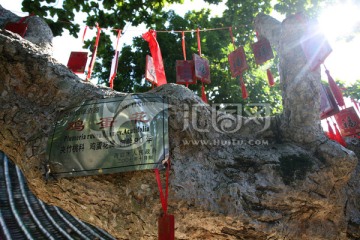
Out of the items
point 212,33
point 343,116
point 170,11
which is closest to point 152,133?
point 343,116

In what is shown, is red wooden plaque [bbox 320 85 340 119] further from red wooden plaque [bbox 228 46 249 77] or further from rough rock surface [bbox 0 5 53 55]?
rough rock surface [bbox 0 5 53 55]

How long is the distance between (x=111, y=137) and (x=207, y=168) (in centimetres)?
103

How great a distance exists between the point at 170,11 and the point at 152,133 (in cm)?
959

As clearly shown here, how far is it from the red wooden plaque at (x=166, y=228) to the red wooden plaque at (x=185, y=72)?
3.77m

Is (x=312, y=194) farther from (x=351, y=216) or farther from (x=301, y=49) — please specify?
(x=301, y=49)

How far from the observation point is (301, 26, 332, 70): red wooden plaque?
306cm

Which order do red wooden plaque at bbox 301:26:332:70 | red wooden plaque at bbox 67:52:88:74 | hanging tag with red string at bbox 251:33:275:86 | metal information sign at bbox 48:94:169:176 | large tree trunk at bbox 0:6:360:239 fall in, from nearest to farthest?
large tree trunk at bbox 0:6:360:239 → metal information sign at bbox 48:94:169:176 → red wooden plaque at bbox 301:26:332:70 → hanging tag with red string at bbox 251:33:275:86 → red wooden plaque at bbox 67:52:88:74

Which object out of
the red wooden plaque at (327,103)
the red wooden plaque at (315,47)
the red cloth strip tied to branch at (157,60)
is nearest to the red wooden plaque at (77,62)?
the red cloth strip tied to branch at (157,60)

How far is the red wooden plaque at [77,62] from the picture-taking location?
5.49 meters

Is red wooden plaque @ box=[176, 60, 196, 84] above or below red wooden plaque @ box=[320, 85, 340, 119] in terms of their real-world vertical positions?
above

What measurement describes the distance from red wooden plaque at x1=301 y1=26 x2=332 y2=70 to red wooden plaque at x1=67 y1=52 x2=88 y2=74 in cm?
420

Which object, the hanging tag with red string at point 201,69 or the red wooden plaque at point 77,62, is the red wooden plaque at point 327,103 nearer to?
the hanging tag with red string at point 201,69

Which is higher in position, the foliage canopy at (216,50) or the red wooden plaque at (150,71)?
the foliage canopy at (216,50)

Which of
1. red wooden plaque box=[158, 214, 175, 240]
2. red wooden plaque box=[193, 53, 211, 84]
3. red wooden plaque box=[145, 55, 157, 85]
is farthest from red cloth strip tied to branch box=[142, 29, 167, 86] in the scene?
red wooden plaque box=[158, 214, 175, 240]
